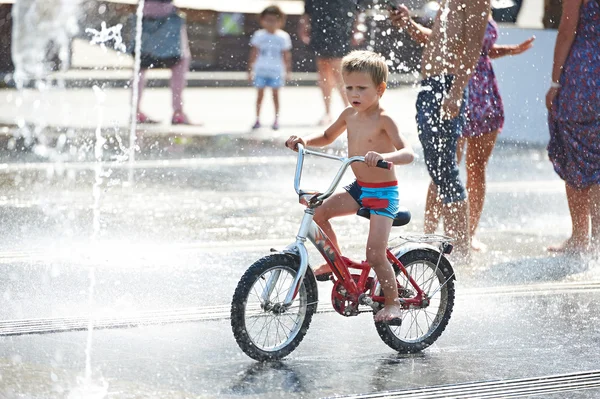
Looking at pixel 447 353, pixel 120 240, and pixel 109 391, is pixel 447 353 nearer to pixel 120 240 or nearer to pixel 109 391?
pixel 109 391

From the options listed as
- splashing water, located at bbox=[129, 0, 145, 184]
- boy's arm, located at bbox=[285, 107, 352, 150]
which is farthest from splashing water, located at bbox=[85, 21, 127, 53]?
boy's arm, located at bbox=[285, 107, 352, 150]

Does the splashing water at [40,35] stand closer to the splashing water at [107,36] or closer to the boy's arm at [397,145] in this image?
the splashing water at [107,36]

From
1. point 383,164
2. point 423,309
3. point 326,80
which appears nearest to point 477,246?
point 423,309

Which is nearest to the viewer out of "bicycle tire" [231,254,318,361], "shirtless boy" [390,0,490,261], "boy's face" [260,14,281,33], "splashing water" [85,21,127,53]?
"bicycle tire" [231,254,318,361]

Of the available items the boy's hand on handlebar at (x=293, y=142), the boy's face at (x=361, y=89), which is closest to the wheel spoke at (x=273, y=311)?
the boy's hand on handlebar at (x=293, y=142)

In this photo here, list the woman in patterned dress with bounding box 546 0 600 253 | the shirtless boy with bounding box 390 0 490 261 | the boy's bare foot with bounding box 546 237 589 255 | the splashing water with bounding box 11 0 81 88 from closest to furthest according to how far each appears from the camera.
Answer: the shirtless boy with bounding box 390 0 490 261 → the woman in patterned dress with bounding box 546 0 600 253 → the boy's bare foot with bounding box 546 237 589 255 → the splashing water with bounding box 11 0 81 88

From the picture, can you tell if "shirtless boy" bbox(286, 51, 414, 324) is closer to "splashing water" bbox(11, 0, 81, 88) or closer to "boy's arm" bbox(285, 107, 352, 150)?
"boy's arm" bbox(285, 107, 352, 150)

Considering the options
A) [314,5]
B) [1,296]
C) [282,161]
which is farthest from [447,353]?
[314,5]

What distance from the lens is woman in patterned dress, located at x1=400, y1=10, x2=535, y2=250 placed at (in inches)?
305

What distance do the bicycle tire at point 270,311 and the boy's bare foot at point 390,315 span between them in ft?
1.00

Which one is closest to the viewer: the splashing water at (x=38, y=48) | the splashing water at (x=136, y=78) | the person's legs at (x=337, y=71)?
the splashing water at (x=136, y=78)

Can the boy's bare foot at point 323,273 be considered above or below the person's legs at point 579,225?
above

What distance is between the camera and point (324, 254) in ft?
18.1

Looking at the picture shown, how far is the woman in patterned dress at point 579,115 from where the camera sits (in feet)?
26.2
